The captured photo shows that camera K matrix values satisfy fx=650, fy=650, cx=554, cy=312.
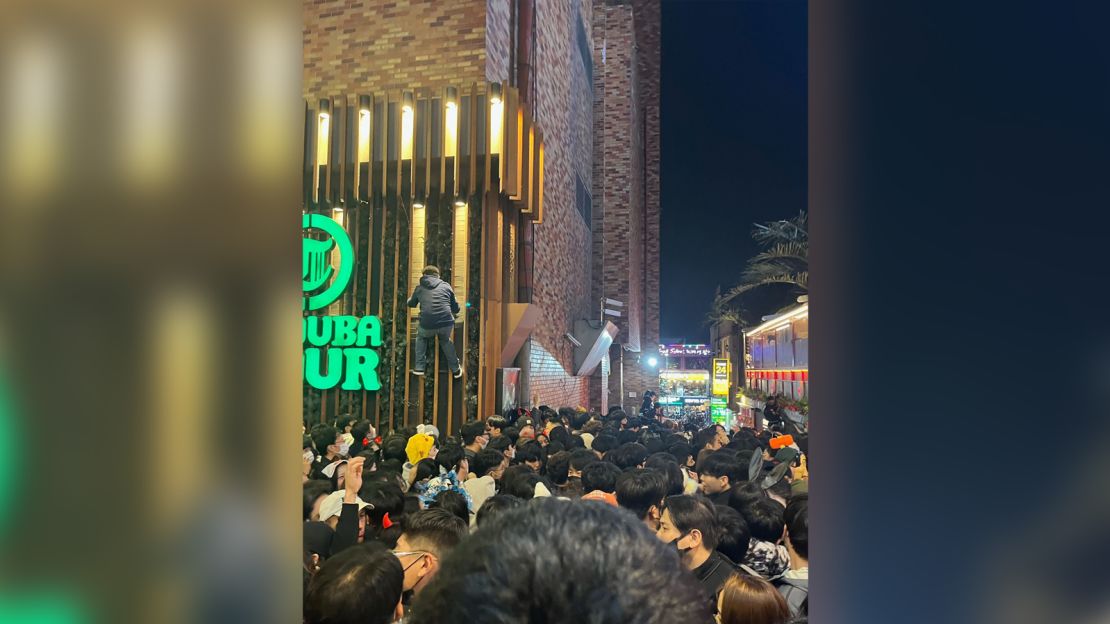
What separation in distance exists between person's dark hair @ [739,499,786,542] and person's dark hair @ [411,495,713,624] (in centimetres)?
243

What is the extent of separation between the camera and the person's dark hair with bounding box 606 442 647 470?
174 inches

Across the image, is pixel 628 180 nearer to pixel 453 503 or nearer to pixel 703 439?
pixel 703 439

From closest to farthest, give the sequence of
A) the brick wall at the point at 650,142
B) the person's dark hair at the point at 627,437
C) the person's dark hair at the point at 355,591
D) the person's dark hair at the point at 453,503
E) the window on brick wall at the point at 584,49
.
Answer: the person's dark hair at the point at 355,591 → the person's dark hair at the point at 453,503 → the person's dark hair at the point at 627,437 → the window on brick wall at the point at 584,49 → the brick wall at the point at 650,142

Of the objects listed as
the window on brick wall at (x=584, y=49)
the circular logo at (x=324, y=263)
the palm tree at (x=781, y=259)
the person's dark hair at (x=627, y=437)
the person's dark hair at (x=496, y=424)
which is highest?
the window on brick wall at (x=584, y=49)

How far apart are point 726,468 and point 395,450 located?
104 inches

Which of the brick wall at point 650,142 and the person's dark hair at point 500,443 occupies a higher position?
the brick wall at point 650,142

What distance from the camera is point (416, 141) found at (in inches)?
361

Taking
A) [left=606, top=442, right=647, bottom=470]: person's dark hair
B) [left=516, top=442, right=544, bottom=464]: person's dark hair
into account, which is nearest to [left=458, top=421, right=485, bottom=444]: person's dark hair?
[left=516, top=442, right=544, bottom=464]: person's dark hair

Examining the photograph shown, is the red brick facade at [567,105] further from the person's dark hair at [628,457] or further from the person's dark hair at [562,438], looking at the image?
the person's dark hair at [628,457]

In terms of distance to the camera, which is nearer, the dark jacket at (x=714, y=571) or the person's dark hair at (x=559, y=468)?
the dark jacket at (x=714, y=571)

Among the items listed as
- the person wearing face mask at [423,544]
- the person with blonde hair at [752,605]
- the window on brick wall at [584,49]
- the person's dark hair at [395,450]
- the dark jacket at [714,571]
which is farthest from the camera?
the window on brick wall at [584,49]

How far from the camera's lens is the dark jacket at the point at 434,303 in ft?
29.0

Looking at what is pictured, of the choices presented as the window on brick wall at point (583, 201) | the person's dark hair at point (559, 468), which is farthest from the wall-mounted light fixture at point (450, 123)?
the window on brick wall at point (583, 201)
